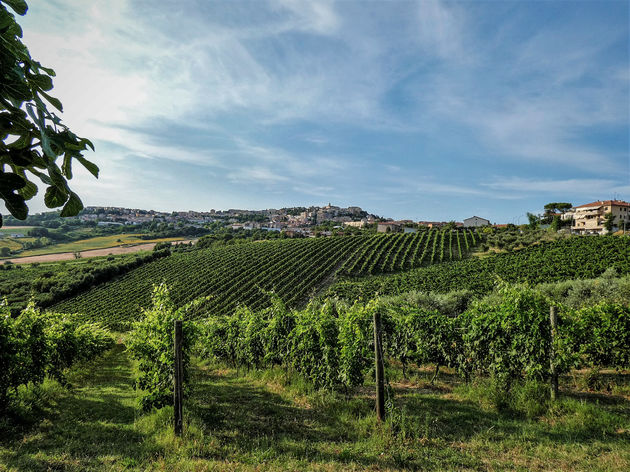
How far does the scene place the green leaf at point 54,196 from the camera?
42.4 inches

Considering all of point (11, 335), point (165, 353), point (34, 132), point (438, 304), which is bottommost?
point (438, 304)

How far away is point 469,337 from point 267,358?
5.36 meters

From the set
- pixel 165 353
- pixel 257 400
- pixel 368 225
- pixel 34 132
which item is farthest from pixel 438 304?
pixel 368 225

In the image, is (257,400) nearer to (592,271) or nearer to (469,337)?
(469,337)

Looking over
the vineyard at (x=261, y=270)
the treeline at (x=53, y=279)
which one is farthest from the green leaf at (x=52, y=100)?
the treeline at (x=53, y=279)

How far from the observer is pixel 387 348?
868 centimetres

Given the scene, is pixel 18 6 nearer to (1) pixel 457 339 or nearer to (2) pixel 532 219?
(1) pixel 457 339

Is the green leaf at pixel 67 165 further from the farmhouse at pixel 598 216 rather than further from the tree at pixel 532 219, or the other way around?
the tree at pixel 532 219

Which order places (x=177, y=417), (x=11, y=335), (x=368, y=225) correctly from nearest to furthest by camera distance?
1. (x=177, y=417)
2. (x=11, y=335)
3. (x=368, y=225)

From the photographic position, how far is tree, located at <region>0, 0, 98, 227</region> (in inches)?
38.2

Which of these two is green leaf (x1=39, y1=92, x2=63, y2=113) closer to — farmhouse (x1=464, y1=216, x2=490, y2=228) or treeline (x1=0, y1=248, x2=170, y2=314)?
treeline (x1=0, y1=248, x2=170, y2=314)

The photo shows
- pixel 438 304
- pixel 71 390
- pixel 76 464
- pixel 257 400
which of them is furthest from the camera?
pixel 438 304

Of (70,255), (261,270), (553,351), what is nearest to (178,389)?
(553,351)

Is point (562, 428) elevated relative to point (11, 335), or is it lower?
lower
